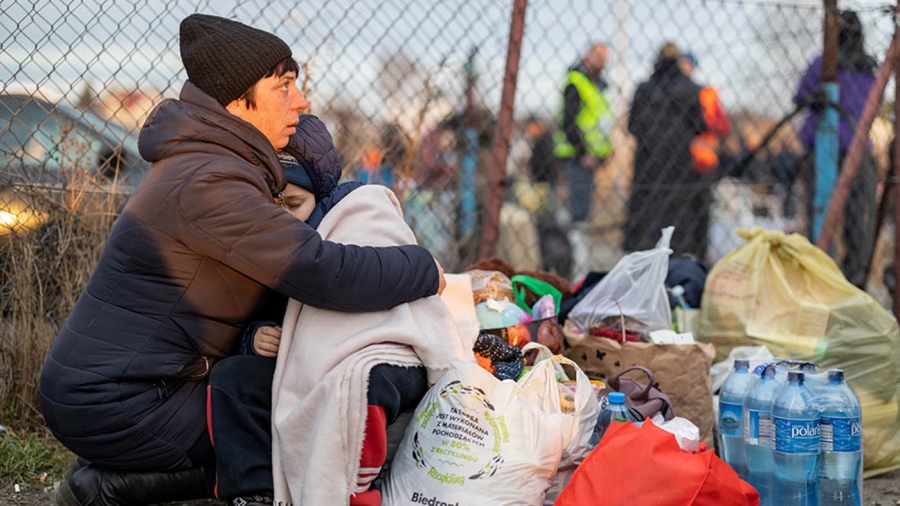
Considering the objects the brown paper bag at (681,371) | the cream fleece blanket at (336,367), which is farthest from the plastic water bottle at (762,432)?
the cream fleece blanket at (336,367)

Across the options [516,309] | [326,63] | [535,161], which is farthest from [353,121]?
[535,161]

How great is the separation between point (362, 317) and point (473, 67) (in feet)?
8.06

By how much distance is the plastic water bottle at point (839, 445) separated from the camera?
10.1ft

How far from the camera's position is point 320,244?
8.55 ft

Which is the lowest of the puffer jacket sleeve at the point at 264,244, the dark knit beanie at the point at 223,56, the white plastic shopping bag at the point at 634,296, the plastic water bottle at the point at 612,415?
the plastic water bottle at the point at 612,415

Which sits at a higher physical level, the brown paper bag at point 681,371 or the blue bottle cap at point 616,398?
the blue bottle cap at point 616,398

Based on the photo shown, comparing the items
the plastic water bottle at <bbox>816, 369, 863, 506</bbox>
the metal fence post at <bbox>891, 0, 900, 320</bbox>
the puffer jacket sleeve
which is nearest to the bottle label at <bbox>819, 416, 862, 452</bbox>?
the plastic water bottle at <bbox>816, 369, 863, 506</bbox>

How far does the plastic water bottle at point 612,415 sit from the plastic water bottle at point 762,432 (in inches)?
18.6

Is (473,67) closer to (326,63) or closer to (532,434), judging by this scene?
(326,63)

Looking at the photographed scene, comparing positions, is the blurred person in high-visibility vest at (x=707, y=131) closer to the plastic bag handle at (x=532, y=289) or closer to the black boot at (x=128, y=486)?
the plastic bag handle at (x=532, y=289)

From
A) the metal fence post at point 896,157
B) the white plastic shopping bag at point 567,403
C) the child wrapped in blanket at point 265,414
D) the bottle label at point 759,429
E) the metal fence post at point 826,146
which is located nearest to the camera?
the child wrapped in blanket at point 265,414

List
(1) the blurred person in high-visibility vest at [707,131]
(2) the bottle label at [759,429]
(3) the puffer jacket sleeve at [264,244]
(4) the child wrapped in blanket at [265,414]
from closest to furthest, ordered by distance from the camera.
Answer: (3) the puffer jacket sleeve at [264,244] → (4) the child wrapped in blanket at [265,414] → (2) the bottle label at [759,429] → (1) the blurred person in high-visibility vest at [707,131]

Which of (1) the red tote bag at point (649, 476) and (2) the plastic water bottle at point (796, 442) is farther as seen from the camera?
(2) the plastic water bottle at point (796, 442)

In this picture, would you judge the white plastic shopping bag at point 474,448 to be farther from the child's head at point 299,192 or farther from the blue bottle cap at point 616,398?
the child's head at point 299,192
